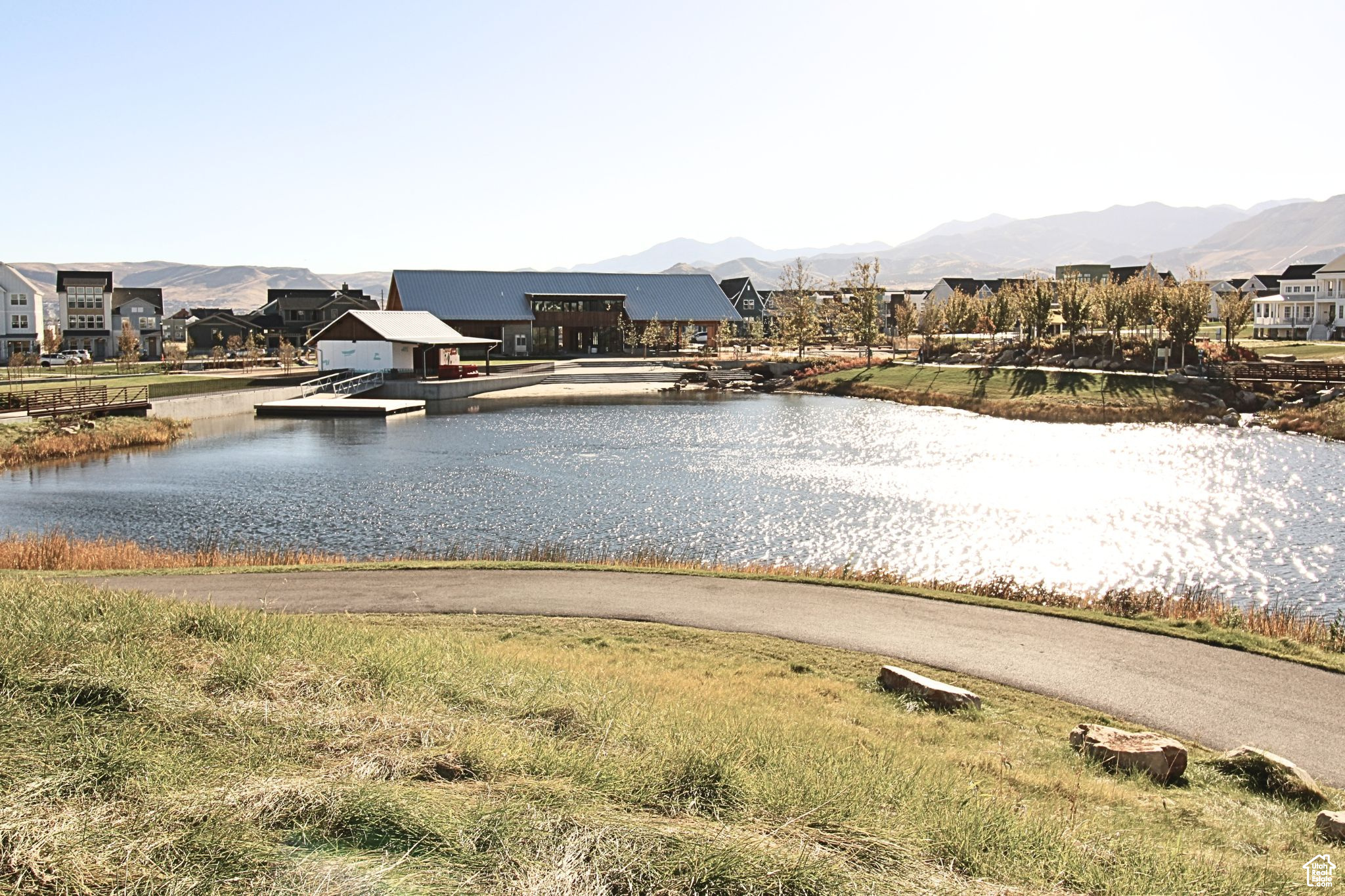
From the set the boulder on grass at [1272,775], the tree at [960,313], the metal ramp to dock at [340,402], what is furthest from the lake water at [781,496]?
the tree at [960,313]

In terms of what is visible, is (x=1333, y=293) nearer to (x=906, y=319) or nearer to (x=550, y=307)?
(x=906, y=319)

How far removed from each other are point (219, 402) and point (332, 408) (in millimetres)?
5919

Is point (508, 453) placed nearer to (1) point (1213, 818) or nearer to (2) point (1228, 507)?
(2) point (1228, 507)

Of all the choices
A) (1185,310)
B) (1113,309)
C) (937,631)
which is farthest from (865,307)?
(937,631)

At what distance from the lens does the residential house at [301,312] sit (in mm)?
101875

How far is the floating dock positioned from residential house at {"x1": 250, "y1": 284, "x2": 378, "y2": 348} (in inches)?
1785

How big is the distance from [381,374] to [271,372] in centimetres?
959

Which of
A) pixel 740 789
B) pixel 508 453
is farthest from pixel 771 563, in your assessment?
pixel 508 453

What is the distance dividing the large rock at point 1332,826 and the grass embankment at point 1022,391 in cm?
4577

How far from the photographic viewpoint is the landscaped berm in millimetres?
5539

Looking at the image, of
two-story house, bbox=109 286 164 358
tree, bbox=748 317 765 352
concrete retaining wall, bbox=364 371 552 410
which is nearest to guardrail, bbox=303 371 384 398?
concrete retaining wall, bbox=364 371 552 410

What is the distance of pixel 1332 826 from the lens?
26.0 ft

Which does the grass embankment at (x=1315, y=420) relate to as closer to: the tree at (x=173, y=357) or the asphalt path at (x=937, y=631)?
the asphalt path at (x=937, y=631)

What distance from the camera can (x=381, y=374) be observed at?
67312mm
